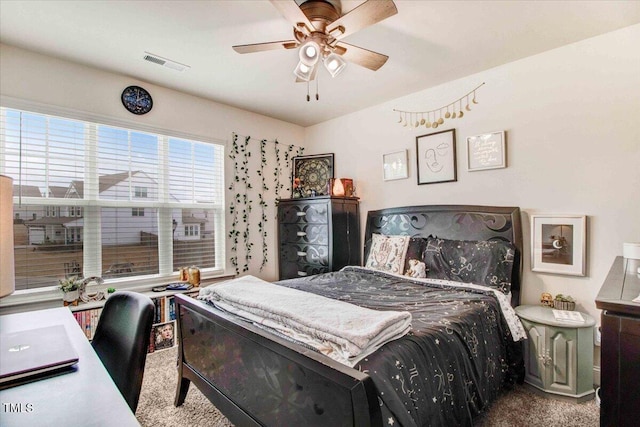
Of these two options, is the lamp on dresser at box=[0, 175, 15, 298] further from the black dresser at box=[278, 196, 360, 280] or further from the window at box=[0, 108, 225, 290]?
the black dresser at box=[278, 196, 360, 280]

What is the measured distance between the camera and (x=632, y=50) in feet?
7.24

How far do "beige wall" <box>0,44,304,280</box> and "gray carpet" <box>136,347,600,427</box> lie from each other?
67.9 inches

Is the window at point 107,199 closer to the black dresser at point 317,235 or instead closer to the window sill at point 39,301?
the window sill at point 39,301

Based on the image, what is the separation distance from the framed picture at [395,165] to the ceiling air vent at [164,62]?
2303 mm

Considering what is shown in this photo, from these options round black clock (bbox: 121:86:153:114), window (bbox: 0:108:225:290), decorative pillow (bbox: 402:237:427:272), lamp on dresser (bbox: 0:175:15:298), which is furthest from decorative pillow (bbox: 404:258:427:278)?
round black clock (bbox: 121:86:153:114)

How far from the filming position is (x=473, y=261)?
2.64 metres

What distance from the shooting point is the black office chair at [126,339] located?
1.19 m

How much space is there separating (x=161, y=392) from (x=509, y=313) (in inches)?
103

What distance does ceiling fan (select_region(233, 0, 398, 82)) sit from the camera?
Result: 1.65 meters

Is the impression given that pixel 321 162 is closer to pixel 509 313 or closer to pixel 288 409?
pixel 509 313

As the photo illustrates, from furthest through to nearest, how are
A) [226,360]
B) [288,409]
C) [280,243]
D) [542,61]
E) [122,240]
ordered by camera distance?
1. [280,243]
2. [122,240]
3. [542,61]
4. [226,360]
5. [288,409]

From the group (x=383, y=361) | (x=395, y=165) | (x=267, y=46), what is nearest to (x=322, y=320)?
(x=383, y=361)

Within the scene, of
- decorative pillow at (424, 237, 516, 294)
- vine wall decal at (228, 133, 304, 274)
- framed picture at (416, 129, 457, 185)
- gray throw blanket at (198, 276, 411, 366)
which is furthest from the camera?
vine wall decal at (228, 133, 304, 274)

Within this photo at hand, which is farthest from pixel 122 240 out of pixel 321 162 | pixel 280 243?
pixel 321 162
